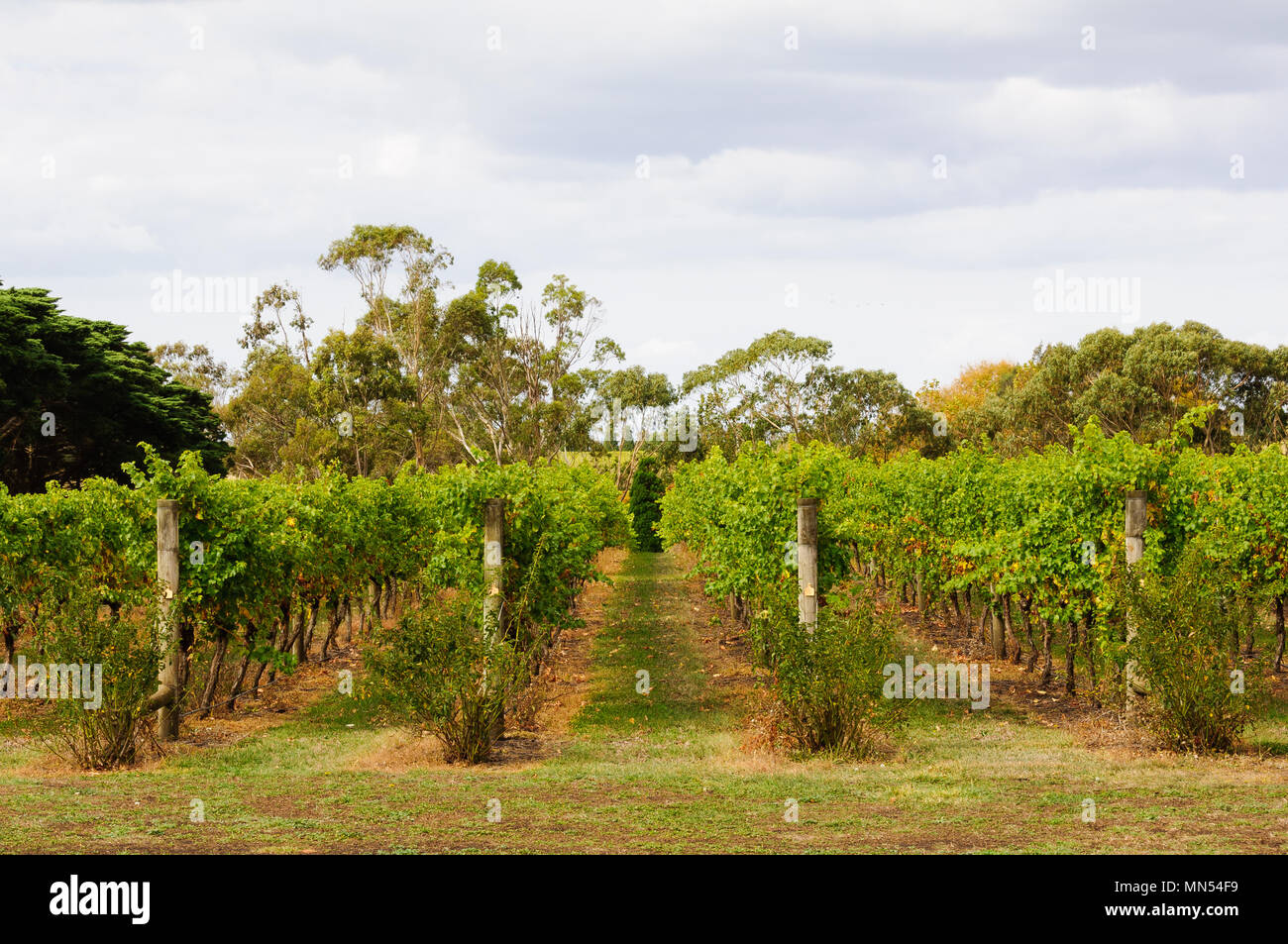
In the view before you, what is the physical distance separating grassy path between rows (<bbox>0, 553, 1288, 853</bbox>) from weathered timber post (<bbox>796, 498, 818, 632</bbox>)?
148 centimetres

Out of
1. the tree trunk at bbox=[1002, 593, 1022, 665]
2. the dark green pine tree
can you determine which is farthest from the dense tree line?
the tree trunk at bbox=[1002, 593, 1022, 665]

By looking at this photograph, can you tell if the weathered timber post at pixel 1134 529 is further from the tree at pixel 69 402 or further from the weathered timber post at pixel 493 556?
the tree at pixel 69 402

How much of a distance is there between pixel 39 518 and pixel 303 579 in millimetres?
3551

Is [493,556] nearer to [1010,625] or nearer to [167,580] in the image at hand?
[167,580]

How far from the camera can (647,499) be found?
5794 cm

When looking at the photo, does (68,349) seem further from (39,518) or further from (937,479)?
(937,479)

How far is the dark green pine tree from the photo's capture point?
55656 mm

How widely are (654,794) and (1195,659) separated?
4886 millimetres

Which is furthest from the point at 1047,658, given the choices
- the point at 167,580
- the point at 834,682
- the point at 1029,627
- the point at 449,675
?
the point at 167,580

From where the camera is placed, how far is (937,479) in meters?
18.0

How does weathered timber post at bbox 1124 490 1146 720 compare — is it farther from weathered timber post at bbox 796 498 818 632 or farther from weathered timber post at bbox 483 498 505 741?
weathered timber post at bbox 483 498 505 741

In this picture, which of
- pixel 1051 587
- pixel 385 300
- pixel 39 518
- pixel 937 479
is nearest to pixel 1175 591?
pixel 1051 587

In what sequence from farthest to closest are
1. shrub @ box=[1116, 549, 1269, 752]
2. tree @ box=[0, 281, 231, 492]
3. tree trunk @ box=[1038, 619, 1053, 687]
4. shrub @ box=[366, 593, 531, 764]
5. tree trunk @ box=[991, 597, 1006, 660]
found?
tree @ box=[0, 281, 231, 492]
tree trunk @ box=[991, 597, 1006, 660]
tree trunk @ box=[1038, 619, 1053, 687]
shrub @ box=[366, 593, 531, 764]
shrub @ box=[1116, 549, 1269, 752]
